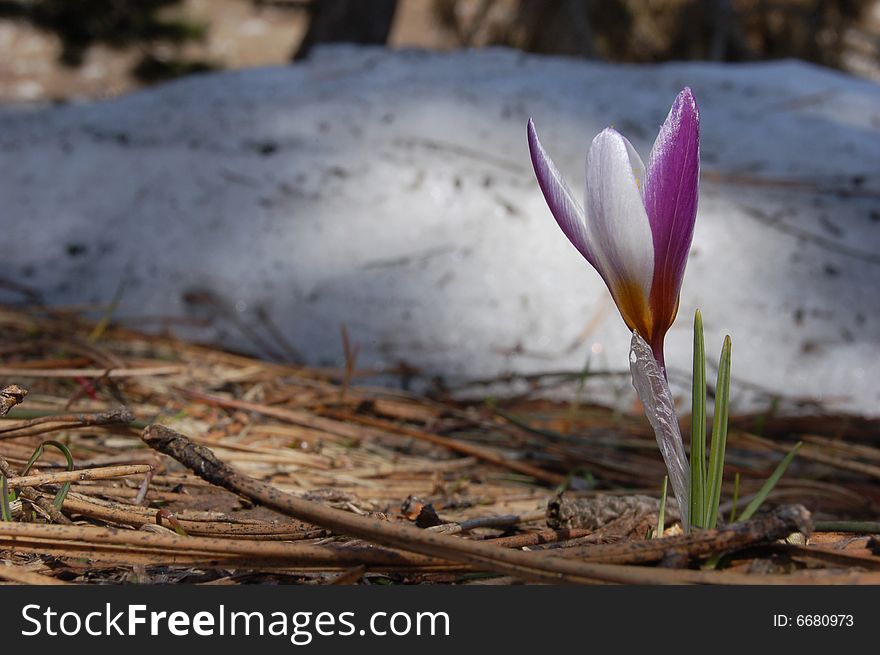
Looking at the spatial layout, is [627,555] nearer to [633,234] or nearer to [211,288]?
[633,234]

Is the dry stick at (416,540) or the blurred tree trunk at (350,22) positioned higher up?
the blurred tree trunk at (350,22)

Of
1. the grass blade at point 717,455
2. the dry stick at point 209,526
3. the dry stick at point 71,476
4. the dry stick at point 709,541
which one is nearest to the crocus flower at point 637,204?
the grass blade at point 717,455

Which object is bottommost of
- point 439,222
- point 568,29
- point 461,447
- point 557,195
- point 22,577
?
point 22,577

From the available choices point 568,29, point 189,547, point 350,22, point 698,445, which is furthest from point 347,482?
point 568,29

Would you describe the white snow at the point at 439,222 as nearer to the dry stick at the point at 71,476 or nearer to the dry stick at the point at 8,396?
the dry stick at the point at 71,476

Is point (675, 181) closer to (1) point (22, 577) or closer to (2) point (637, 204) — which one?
(2) point (637, 204)

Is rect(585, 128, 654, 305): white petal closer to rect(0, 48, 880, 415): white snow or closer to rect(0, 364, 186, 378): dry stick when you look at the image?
rect(0, 364, 186, 378): dry stick
